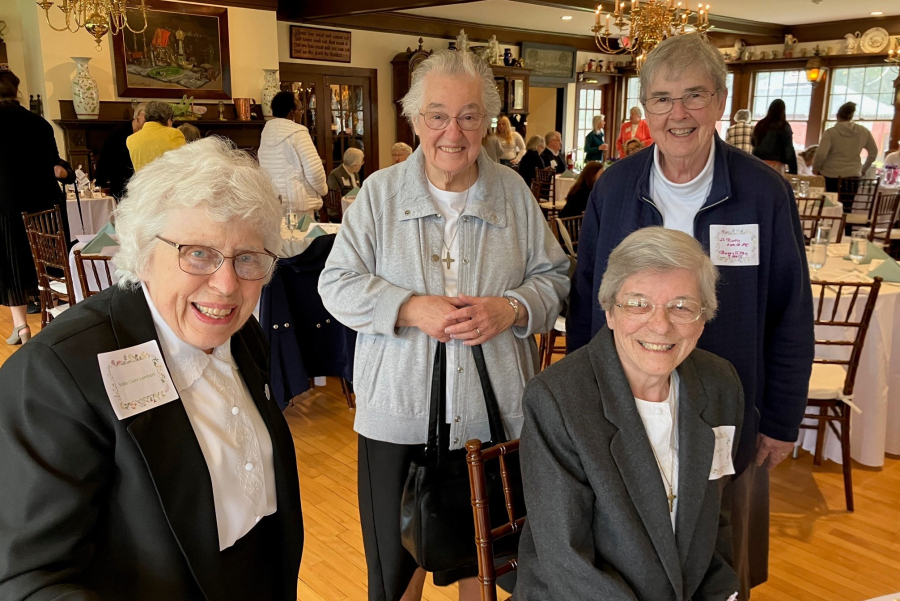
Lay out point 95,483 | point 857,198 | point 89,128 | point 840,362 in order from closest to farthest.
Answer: point 95,483
point 840,362
point 89,128
point 857,198

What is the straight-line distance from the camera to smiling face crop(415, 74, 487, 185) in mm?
1617

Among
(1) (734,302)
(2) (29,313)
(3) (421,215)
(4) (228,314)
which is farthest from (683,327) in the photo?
(2) (29,313)

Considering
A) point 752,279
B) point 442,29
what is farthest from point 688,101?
point 442,29

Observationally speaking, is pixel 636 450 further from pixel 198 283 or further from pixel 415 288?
pixel 198 283

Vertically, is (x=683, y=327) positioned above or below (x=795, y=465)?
above

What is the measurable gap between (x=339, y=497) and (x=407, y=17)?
9.19 m

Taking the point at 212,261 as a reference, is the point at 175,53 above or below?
above

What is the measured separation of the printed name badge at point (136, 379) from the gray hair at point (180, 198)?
137mm

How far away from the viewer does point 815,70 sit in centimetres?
1188

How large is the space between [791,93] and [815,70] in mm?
945

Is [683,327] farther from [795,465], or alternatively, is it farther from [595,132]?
[595,132]

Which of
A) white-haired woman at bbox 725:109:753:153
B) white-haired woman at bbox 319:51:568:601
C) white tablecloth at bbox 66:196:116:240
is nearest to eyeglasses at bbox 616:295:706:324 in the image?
white-haired woman at bbox 319:51:568:601

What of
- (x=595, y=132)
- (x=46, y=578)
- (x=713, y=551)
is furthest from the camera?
(x=595, y=132)

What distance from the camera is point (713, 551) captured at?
1.43 m
